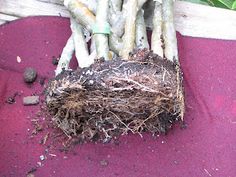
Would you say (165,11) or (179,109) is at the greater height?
(165,11)

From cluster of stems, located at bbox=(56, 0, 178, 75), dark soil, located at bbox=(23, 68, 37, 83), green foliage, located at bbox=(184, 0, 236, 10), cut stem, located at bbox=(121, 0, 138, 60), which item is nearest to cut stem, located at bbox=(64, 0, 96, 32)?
cluster of stems, located at bbox=(56, 0, 178, 75)

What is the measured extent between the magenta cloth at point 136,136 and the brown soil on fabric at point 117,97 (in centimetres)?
7

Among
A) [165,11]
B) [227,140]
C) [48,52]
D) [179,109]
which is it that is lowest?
[227,140]

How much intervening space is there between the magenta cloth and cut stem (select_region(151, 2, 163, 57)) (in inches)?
9.0

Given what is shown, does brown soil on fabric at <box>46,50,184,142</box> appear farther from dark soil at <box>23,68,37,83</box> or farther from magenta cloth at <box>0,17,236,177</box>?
dark soil at <box>23,68,37,83</box>

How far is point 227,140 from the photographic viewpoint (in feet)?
6.05

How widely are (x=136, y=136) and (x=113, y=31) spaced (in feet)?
1.24

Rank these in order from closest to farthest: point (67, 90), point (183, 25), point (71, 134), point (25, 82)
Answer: point (67, 90) → point (71, 134) → point (25, 82) → point (183, 25)

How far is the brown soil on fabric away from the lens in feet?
5.42

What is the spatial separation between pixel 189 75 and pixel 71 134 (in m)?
0.53

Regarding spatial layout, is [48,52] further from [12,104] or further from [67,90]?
[67,90]

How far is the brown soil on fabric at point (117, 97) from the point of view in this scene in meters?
1.65

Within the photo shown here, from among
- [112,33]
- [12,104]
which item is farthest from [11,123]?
[112,33]

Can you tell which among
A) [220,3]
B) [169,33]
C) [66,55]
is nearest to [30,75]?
[66,55]
